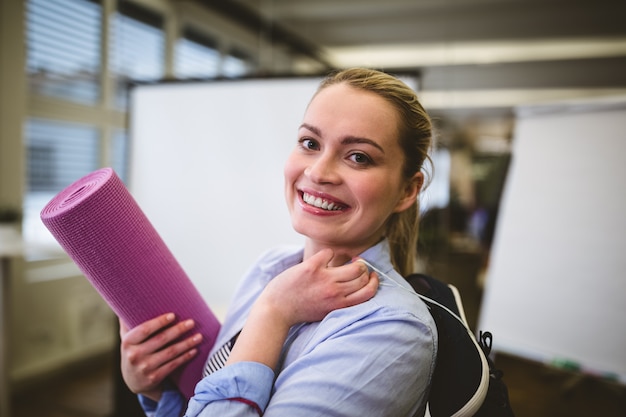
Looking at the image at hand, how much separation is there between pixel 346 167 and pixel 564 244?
1542mm

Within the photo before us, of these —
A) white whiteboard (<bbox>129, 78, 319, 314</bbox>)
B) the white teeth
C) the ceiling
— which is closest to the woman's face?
the white teeth

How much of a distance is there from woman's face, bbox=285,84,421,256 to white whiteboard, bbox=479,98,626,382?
139 centimetres

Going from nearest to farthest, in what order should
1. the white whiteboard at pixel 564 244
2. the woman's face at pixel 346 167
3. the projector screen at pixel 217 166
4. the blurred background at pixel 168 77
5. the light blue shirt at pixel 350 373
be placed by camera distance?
1. the light blue shirt at pixel 350 373
2. the woman's face at pixel 346 167
3. the white whiteboard at pixel 564 244
4. the projector screen at pixel 217 166
5. the blurred background at pixel 168 77

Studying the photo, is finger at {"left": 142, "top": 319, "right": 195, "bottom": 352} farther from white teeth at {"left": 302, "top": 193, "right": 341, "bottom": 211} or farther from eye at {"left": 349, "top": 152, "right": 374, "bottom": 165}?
eye at {"left": 349, "top": 152, "right": 374, "bottom": 165}

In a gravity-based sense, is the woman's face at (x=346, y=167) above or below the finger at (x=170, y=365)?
above

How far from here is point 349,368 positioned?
0.69 meters

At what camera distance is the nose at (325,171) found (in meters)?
0.85

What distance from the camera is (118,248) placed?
2.61ft

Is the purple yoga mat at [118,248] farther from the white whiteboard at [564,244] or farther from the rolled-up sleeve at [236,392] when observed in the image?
the white whiteboard at [564,244]

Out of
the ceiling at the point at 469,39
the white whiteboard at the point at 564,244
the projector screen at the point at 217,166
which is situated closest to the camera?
the white whiteboard at the point at 564,244

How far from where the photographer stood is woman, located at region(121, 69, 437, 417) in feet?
2.30

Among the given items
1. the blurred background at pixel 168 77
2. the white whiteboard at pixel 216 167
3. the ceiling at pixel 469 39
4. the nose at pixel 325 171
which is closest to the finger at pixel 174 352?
the nose at pixel 325 171

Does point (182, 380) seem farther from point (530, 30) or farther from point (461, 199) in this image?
point (461, 199)

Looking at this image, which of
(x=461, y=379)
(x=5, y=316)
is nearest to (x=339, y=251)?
(x=461, y=379)
